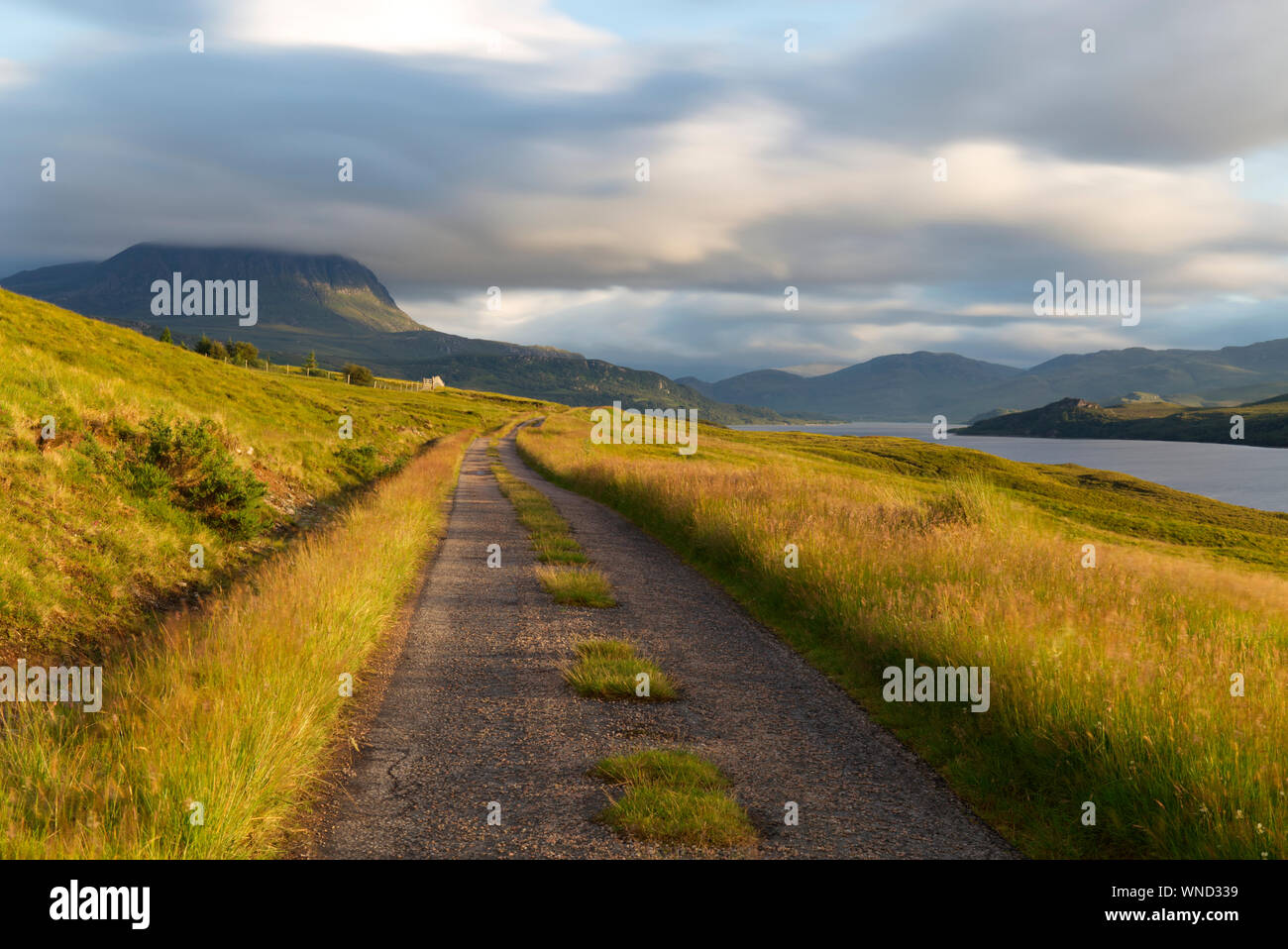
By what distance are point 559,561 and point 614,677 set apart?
7.57 metres

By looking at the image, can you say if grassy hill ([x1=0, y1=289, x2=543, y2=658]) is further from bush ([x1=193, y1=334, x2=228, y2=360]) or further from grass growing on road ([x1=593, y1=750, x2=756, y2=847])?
bush ([x1=193, y1=334, x2=228, y2=360])

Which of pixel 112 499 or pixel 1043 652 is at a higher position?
pixel 112 499

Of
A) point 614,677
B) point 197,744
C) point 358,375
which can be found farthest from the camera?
point 358,375

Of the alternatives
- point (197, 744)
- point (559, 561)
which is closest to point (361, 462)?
point (559, 561)

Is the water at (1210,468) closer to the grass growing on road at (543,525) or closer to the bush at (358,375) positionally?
the grass growing on road at (543,525)

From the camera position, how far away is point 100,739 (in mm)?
5250

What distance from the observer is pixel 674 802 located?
486cm

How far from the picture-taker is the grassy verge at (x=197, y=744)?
13.2 ft

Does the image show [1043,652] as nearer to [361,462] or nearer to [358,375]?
[361,462]

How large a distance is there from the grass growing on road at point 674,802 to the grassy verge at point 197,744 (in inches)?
90.8

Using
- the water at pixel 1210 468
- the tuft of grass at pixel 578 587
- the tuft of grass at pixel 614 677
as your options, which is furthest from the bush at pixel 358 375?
the tuft of grass at pixel 614 677

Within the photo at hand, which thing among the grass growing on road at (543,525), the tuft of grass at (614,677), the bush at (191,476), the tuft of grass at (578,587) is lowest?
the tuft of grass at (614,677)
